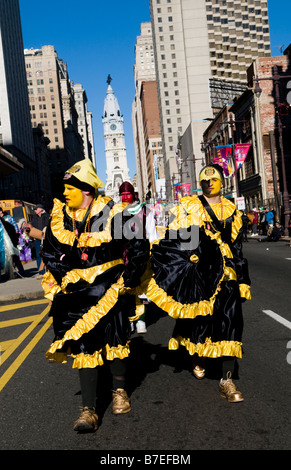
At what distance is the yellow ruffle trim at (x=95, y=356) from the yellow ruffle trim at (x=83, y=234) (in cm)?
83

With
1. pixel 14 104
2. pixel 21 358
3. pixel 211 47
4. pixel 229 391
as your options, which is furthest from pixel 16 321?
pixel 211 47

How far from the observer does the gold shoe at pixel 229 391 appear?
417 cm

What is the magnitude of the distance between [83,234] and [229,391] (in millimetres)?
1748

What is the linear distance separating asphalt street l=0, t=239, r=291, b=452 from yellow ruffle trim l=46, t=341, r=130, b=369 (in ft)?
1.53

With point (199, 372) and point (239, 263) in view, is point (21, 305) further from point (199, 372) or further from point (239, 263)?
point (239, 263)

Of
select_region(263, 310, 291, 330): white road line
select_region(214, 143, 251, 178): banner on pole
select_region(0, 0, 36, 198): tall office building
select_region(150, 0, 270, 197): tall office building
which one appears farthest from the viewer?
select_region(150, 0, 270, 197): tall office building

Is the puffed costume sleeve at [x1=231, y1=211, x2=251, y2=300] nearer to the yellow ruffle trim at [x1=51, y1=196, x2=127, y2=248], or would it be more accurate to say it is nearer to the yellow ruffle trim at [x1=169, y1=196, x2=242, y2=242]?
the yellow ruffle trim at [x1=169, y1=196, x2=242, y2=242]

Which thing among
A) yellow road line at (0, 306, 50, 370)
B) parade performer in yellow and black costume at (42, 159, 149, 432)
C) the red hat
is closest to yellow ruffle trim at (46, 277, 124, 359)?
parade performer in yellow and black costume at (42, 159, 149, 432)

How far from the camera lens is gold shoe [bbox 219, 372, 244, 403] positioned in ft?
13.7

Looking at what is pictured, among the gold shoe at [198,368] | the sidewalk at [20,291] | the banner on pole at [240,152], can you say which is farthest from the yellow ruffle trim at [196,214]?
the banner on pole at [240,152]

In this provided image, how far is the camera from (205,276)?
4.50 m

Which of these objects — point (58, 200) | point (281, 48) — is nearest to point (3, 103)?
point (281, 48)

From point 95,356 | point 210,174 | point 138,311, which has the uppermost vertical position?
point 210,174

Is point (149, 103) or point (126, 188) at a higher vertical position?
point (149, 103)
